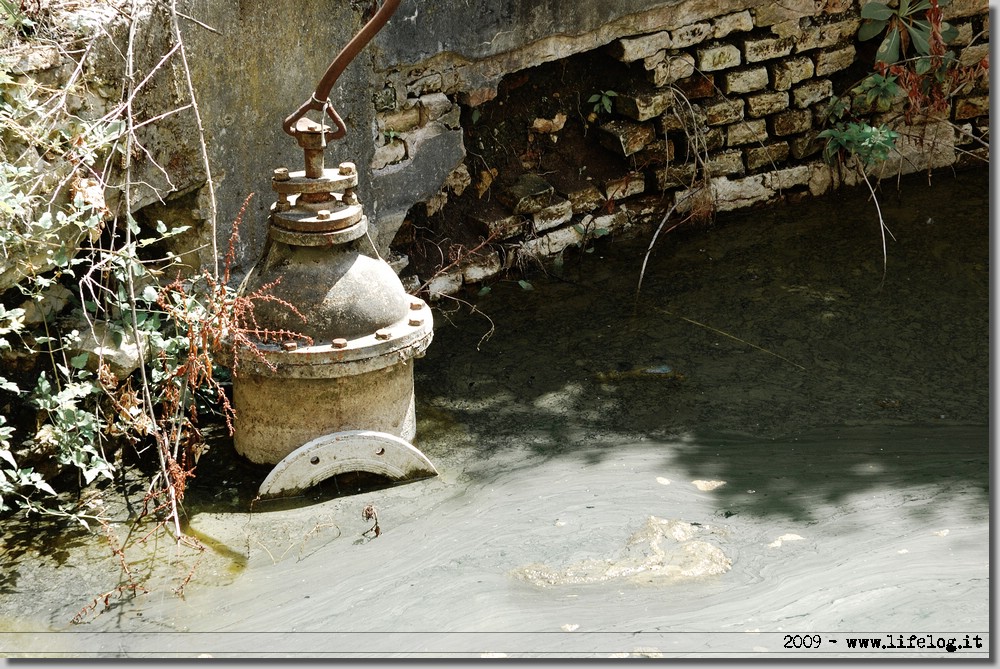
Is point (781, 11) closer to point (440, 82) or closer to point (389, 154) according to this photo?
point (440, 82)

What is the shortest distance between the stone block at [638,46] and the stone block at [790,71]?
0.64 m

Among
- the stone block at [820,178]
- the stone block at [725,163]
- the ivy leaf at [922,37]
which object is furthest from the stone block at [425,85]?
the ivy leaf at [922,37]

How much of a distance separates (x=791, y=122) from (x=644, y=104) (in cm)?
86

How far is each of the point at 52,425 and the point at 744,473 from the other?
218cm

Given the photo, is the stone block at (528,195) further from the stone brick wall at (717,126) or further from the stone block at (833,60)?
the stone block at (833,60)

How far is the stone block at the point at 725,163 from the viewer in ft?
18.0

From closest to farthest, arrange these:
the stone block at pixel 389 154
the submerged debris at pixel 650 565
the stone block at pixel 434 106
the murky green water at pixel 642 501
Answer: the murky green water at pixel 642 501, the submerged debris at pixel 650 565, the stone block at pixel 389 154, the stone block at pixel 434 106

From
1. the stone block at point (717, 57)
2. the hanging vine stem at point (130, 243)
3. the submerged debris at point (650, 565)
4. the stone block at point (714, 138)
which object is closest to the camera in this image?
the submerged debris at point (650, 565)

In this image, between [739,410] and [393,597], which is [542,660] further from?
[739,410]

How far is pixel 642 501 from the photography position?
Answer: 347 cm

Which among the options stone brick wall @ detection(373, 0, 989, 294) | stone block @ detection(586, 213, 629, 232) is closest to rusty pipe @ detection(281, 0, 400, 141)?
stone brick wall @ detection(373, 0, 989, 294)

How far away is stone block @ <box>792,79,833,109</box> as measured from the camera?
219 inches

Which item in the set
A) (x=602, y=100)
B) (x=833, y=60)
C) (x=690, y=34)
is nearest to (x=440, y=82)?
(x=602, y=100)

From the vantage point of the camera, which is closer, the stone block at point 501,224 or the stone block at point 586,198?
the stone block at point 501,224
